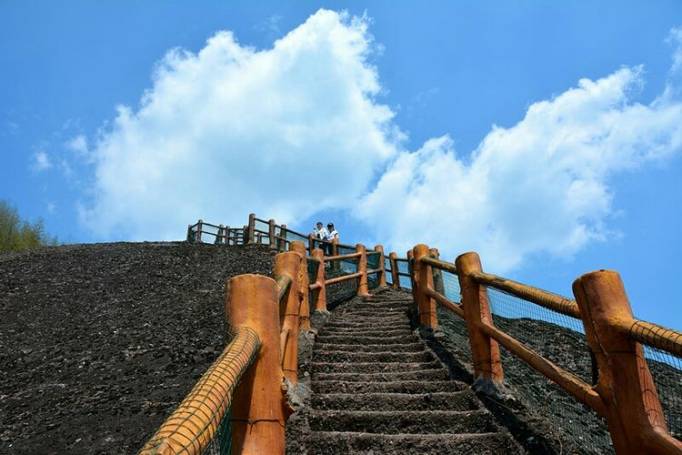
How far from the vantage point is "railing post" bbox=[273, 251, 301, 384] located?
3859 millimetres

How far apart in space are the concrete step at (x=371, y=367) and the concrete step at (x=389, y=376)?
20 centimetres

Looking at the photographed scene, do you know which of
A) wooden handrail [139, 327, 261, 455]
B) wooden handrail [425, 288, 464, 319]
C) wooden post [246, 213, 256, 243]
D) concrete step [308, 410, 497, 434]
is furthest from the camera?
wooden post [246, 213, 256, 243]

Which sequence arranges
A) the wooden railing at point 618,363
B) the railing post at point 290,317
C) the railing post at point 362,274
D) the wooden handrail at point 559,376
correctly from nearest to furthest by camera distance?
1. the wooden railing at point 618,363
2. the wooden handrail at point 559,376
3. the railing post at point 290,317
4. the railing post at point 362,274

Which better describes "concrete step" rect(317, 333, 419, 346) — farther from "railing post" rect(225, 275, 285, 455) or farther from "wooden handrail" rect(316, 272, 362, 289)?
"railing post" rect(225, 275, 285, 455)

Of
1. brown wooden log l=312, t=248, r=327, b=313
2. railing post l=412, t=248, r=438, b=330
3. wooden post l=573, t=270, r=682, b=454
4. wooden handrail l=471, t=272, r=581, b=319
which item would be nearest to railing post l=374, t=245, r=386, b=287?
brown wooden log l=312, t=248, r=327, b=313

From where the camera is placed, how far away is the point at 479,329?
4.22m

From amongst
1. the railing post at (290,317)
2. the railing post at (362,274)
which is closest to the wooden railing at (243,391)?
the railing post at (290,317)

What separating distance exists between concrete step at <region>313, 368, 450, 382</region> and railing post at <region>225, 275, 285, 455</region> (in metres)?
2.46

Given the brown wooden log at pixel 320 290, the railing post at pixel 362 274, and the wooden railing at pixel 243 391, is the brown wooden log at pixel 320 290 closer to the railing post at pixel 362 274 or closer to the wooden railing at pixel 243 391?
the railing post at pixel 362 274

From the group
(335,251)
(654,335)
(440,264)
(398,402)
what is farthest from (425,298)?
(335,251)

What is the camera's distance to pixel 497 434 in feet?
11.1

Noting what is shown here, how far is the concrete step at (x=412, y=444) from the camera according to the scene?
→ 3.31 m

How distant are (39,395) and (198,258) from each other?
904cm

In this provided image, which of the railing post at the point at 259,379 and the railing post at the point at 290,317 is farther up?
the railing post at the point at 290,317
